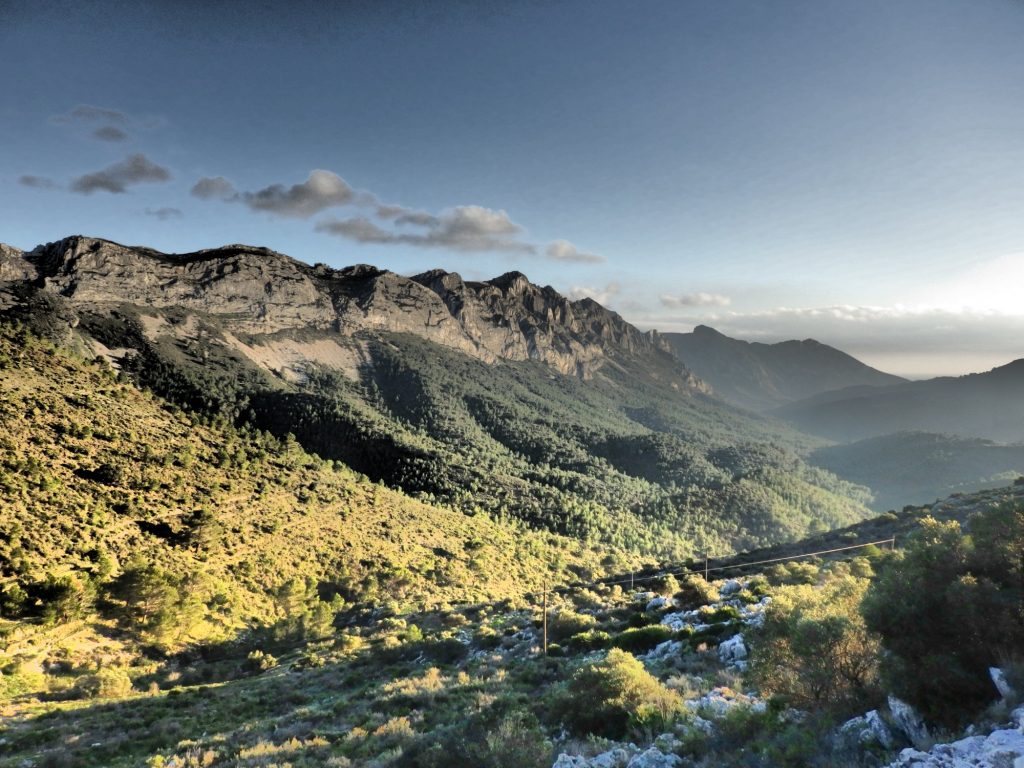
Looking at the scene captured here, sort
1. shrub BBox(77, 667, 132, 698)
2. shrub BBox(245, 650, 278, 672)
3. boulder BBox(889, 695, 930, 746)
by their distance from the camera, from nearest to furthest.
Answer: boulder BBox(889, 695, 930, 746) < shrub BBox(77, 667, 132, 698) < shrub BBox(245, 650, 278, 672)

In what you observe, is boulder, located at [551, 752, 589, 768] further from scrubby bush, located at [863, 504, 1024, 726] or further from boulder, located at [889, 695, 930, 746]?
scrubby bush, located at [863, 504, 1024, 726]

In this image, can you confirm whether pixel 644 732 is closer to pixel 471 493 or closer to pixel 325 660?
pixel 325 660

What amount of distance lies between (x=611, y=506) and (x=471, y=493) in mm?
62481

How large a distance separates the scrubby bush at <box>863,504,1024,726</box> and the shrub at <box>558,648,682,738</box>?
6674 millimetres

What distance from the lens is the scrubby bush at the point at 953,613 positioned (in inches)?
409

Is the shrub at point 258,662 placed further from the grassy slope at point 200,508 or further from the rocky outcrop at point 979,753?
the rocky outcrop at point 979,753

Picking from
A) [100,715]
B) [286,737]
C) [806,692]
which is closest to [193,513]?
[100,715]

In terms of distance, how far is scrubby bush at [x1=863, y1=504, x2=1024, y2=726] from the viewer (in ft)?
34.1

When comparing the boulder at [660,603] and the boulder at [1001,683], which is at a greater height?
the boulder at [1001,683]

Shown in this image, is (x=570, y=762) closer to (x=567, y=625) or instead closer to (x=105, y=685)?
(x=567, y=625)

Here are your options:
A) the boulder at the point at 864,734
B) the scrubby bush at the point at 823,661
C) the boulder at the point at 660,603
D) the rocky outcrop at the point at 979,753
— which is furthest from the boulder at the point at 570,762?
the boulder at the point at 660,603

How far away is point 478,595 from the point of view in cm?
6531

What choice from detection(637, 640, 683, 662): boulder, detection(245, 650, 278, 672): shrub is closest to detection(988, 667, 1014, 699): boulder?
detection(637, 640, 683, 662): boulder

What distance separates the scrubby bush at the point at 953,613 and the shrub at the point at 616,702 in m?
6.67
